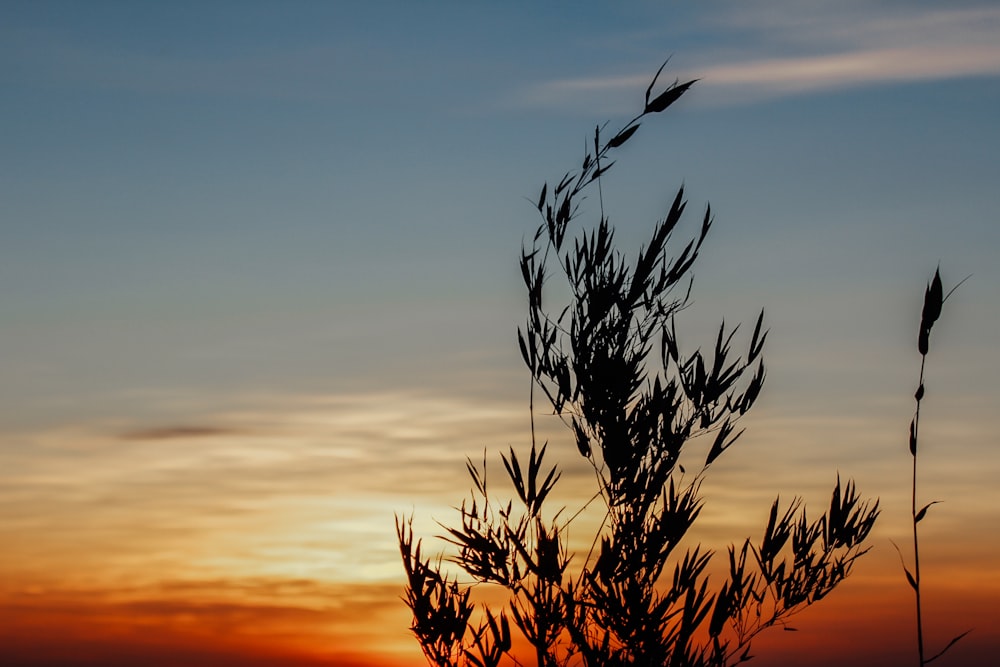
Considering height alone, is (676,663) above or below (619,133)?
below

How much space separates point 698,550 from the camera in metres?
12.4

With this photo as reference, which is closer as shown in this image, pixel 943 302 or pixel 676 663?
pixel 943 302

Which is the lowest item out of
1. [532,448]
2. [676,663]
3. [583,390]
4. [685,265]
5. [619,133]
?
[676,663]

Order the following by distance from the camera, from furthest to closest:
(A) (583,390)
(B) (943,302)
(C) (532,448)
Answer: (A) (583,390) < (C) (532,448) < (B) (943,302)

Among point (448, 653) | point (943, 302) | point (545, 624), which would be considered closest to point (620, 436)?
point (545, 624)

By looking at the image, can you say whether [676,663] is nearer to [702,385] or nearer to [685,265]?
[702,385]

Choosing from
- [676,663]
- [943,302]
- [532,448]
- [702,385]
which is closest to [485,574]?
[532,448]

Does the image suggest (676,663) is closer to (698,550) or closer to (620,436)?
(698,550)

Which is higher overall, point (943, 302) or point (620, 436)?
point (620, 436)

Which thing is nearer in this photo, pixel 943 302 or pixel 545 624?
pixel 943 302

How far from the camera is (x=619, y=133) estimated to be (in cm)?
1223

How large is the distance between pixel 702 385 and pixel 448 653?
15.3 ft

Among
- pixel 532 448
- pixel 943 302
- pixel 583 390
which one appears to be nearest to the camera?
pixel 943 302

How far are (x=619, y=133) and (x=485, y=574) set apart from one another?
5474 millimetres
